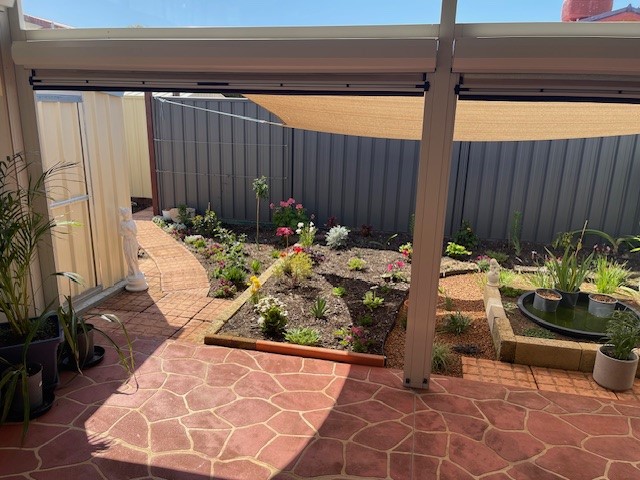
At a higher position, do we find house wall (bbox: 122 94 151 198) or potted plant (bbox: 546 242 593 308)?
house wall (bbox: 122 94 151 198)

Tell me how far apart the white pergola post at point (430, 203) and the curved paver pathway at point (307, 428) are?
0.41 meters

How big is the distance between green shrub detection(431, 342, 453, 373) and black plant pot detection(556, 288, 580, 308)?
2.06 meters

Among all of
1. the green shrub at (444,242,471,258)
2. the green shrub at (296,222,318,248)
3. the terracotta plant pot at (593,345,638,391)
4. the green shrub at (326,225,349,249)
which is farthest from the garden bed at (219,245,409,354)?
the terracotta plant pot at (593,345,638,391)

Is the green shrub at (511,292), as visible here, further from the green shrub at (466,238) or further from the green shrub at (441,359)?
Answer: the green shrub at (466,238)

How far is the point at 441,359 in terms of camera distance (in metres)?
4.45

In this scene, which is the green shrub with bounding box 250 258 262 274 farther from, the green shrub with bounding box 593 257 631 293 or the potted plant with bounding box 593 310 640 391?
the green shrub with bounding box 593 257 631 293

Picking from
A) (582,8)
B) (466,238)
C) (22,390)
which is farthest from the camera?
(466,238)

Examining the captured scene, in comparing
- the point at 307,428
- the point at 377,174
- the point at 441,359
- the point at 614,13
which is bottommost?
the point at 307,428

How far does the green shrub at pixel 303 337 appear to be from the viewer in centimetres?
471

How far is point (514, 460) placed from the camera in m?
3.24

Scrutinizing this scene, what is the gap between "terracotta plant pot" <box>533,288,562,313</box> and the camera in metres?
5.46

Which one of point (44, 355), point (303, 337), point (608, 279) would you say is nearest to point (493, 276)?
point (608, 279)

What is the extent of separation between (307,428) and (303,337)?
131cm

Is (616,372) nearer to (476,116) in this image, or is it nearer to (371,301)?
(371,301)
